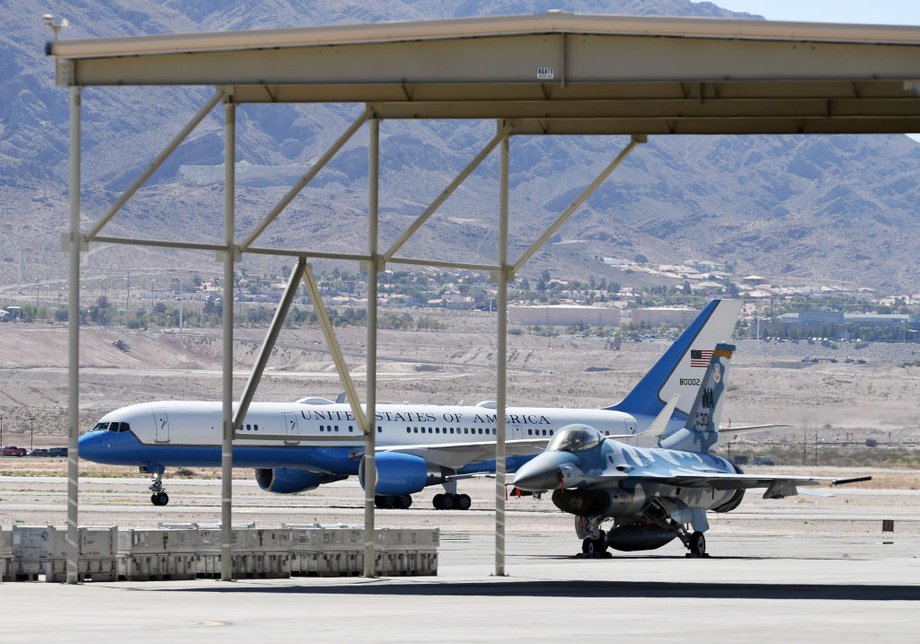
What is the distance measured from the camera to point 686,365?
6575 cm

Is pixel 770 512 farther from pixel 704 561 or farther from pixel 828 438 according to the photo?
pixel 828 438

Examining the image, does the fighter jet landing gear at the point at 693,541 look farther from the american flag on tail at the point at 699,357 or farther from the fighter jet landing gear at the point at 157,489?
the american flag on tail at the point at 699,357

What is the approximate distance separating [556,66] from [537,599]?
720cm

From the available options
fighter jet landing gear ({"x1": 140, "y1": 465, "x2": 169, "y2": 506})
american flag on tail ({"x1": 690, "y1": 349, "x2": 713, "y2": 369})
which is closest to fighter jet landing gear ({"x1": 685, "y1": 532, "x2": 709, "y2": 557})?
fighter jet landing gear ({"x1": 140, "y1": 465, "x2": 169, "y2": 506})

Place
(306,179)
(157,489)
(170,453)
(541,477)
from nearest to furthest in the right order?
1. (306,179)
2. (541,477)
3. (157,489)
4. (170,453)

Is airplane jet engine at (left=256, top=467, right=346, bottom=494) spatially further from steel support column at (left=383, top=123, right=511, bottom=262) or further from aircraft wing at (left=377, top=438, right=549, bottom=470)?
steel support column at (left=383, top=123, right=511, bottom=262)

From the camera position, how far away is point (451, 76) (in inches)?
1016

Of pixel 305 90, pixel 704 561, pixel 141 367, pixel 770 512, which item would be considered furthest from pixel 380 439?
pixel 141 367

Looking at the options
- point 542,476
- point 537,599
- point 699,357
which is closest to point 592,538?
point 542,476

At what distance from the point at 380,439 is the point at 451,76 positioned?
1459 inches

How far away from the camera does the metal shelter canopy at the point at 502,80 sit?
974 inches

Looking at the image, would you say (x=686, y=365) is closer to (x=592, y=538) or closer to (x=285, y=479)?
(x=285, y=479)

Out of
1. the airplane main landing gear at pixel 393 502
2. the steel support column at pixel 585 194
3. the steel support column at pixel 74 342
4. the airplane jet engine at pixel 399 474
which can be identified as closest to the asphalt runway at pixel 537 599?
the steel support column at pixel 74 342

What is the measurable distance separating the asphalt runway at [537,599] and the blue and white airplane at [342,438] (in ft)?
26.2
